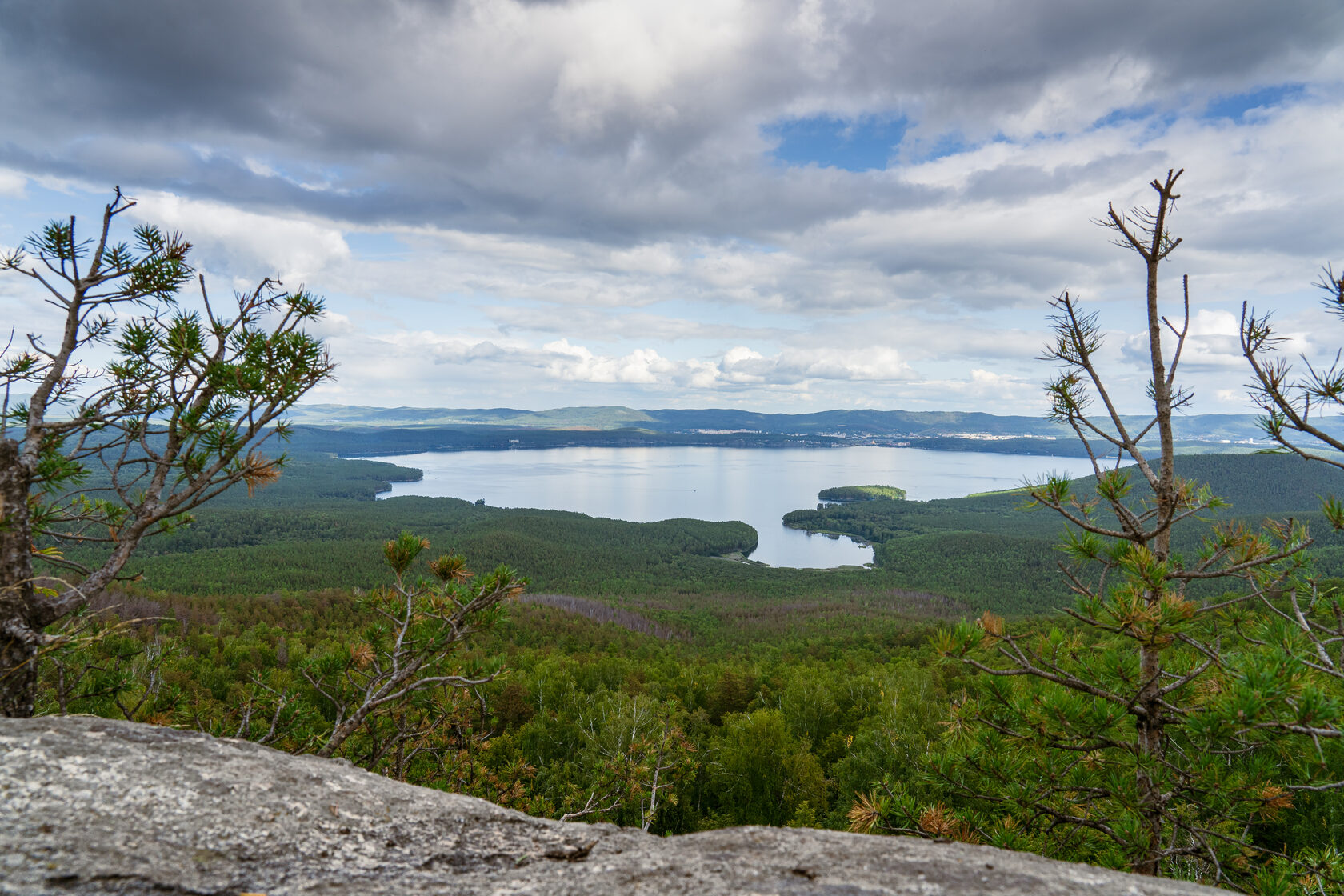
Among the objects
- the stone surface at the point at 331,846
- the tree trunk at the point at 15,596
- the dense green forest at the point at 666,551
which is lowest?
the dense green forest at the point at 666,551

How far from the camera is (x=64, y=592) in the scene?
3195mm

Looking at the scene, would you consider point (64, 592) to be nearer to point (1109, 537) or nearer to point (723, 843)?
point (723, 843)

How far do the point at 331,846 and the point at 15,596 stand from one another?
7.03 ft

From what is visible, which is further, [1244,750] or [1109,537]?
[1109,537]

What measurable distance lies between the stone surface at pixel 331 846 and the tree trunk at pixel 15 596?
0.57 metres

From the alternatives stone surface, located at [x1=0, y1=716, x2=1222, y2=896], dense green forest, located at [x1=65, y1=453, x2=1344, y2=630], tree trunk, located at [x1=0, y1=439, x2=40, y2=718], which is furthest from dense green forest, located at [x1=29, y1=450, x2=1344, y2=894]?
stone surface, located at [x1=0, y1=716, x2=1222, y2=896]

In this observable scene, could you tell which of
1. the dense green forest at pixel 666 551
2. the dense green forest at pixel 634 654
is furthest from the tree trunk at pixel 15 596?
the dense green forest at pixel 666 551

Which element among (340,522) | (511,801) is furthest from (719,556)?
(511,801)

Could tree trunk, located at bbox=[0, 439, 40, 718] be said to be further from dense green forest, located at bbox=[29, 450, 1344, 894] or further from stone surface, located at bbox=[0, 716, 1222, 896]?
stone surface, located at bbox=[0, 716, 1222, 896]

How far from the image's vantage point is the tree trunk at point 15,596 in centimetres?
285

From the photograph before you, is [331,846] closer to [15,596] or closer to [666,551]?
[15,596]

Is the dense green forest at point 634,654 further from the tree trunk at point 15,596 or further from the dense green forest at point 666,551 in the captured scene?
the dense green forest at point 666,551

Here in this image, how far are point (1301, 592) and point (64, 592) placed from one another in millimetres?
7348

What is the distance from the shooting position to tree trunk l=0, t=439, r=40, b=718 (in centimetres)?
285
